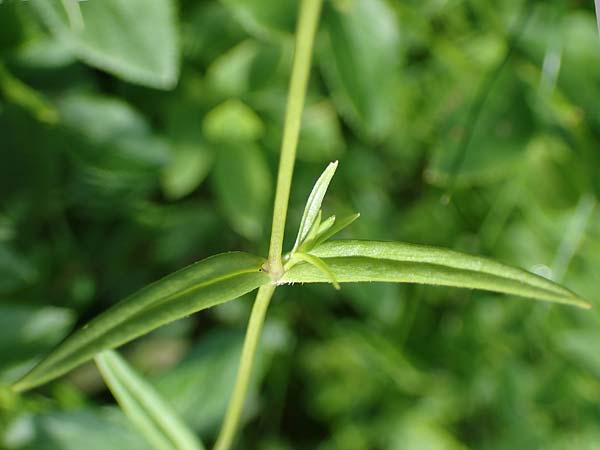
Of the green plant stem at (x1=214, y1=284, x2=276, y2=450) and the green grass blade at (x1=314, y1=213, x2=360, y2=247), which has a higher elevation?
the green grass blade at (x1=314, y1=213, x2=360, y2=247)

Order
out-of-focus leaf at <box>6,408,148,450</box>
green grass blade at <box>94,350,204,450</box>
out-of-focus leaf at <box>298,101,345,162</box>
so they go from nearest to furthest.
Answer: green grass blade at <box>94,350,204,450</box> → out-of-focus leaf at <box>6,408,148,450</box> → out-of-focus leaf at <box>298,101,345,162</box>

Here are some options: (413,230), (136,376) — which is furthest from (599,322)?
(136,376)

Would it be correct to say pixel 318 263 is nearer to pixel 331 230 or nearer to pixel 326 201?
pixel 331 230

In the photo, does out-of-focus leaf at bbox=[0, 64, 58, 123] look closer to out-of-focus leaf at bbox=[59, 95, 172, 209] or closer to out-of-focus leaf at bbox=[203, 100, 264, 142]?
out-of-focus leaf at bbox=[59, 95, 172, 209]

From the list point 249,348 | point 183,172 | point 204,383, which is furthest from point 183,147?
point 249,348

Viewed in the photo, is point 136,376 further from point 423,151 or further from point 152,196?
point 423,151

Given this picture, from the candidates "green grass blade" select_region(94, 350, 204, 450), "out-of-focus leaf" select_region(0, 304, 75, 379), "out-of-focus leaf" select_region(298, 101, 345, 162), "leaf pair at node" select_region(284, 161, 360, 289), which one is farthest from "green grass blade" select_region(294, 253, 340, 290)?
"out-of-focus leaf" select_region(298, 101, 345, 162)

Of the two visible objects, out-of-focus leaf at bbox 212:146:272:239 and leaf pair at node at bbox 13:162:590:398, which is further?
out-of-focus leaf at bbox 212:146:272:239
